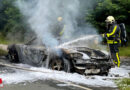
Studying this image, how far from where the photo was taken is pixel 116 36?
367 inches

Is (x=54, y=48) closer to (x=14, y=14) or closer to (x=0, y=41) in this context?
(x=14, y=14)

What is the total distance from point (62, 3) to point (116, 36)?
765cm

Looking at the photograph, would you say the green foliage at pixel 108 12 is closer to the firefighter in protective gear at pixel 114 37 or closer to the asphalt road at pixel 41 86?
the firefighter in protective gear at pixel 114 37

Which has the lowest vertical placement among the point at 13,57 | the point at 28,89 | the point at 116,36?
the point at 28,89

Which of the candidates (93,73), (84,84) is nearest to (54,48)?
(93,73)

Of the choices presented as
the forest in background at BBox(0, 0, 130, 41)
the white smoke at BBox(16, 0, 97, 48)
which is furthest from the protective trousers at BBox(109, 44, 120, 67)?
the forest in background at BBox(0, 0, 130, 41)

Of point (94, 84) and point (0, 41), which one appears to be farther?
point (0, 41)

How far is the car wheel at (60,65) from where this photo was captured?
773cm

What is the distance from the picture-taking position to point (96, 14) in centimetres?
1734

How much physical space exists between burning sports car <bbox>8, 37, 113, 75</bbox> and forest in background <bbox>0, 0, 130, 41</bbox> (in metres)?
7.82

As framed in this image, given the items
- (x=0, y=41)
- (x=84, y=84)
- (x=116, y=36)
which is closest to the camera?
(x=84, y=84)

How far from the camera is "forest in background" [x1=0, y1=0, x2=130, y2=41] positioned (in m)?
16.2

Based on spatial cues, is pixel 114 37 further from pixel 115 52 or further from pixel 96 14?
pixel 96 14

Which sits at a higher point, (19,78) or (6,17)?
(6,17)
